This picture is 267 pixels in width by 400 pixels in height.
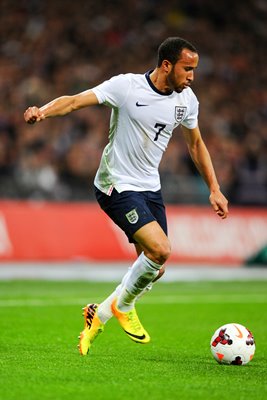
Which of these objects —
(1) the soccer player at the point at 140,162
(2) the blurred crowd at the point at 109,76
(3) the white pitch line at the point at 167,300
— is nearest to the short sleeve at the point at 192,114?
(1) the soccer player at the point at 140,162

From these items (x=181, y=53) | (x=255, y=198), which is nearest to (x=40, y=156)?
(x=255, y=198)

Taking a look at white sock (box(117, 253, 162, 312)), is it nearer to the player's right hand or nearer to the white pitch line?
the player's right hand

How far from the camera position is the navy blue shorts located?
28.0 ft

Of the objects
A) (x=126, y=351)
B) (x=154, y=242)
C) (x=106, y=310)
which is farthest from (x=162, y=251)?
(x=126, y=351)

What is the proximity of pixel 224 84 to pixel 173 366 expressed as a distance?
18777 mm

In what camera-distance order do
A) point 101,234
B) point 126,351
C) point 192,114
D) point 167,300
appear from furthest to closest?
1. point 101,234
2. point 167,300
3. point 126,351
4. point 192,114

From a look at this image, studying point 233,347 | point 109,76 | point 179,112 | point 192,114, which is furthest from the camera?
point 109,76

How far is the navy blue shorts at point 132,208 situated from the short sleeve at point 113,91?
79 centimetres

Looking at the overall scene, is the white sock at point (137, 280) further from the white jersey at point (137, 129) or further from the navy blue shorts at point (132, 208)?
the white jersey at point (137, 129)

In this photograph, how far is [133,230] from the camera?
8.52m

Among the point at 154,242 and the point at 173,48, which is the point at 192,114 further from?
the point at 154,242

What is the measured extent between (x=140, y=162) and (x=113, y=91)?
69 cm

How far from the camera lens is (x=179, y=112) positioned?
29.0 feet

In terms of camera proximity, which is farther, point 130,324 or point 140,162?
→ point 130,324
